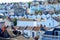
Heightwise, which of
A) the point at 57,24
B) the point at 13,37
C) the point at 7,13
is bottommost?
the point at 13,37

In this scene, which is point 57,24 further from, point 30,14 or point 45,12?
point 30,14

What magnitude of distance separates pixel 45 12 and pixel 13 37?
0.40m

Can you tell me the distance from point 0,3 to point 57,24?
2.02 feet

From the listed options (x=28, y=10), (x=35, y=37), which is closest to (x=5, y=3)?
(x=28, y=10)

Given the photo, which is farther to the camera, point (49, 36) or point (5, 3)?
point (5, 3)

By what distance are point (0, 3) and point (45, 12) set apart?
47 cm

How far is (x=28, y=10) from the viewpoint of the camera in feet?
5.54

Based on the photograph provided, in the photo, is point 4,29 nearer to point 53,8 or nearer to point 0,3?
point 0,3

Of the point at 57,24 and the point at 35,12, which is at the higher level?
the point at 35,12

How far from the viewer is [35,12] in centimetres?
168

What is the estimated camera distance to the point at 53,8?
166 cm

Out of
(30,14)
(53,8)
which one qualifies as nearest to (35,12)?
(30,14)

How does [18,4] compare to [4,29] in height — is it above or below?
above

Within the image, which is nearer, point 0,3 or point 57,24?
point 57,24
